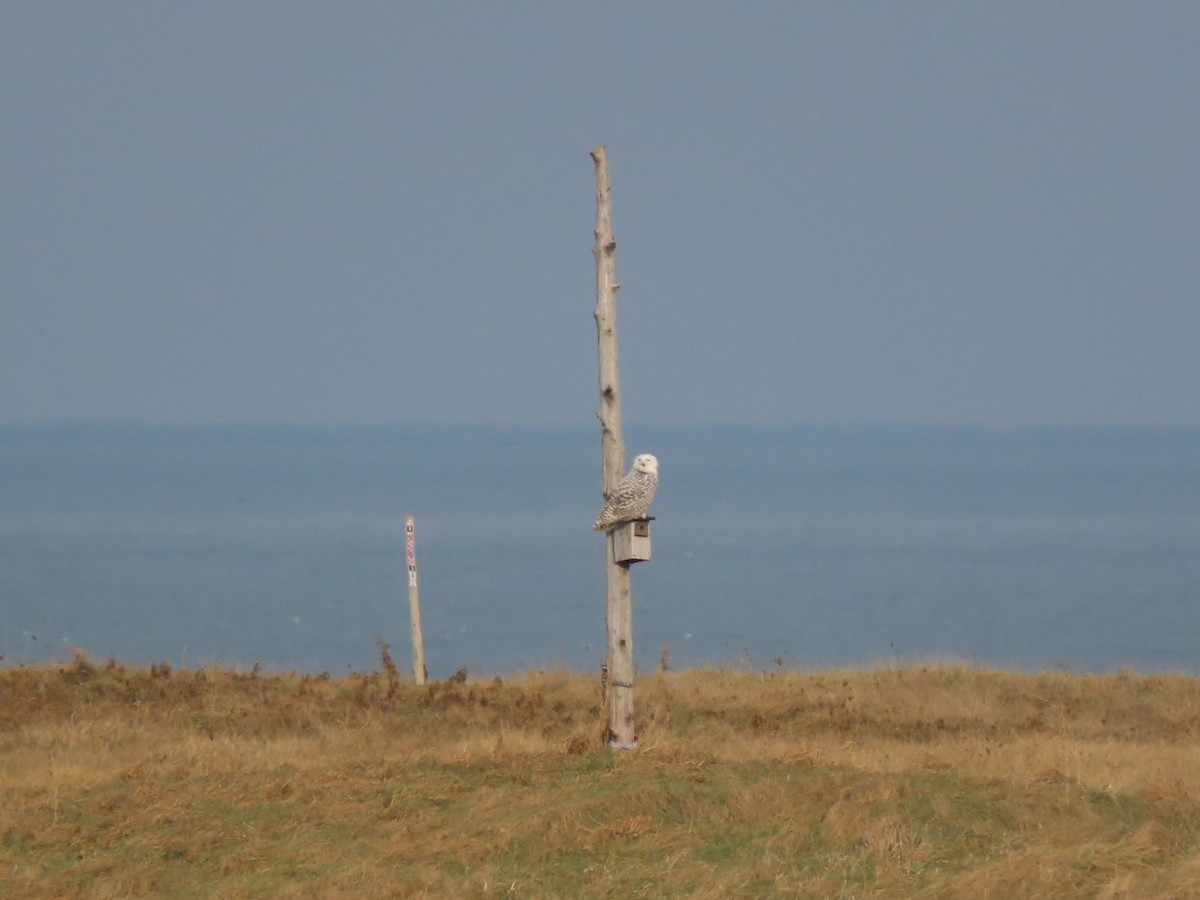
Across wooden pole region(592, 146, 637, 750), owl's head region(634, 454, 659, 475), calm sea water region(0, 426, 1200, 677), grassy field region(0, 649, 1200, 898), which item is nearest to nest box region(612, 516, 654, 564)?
wooden pole region(592, 146, 637, 750)

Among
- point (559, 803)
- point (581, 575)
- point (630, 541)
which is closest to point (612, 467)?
Answer: point (630, 541)

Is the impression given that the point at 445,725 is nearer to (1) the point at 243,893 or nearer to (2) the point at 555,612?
(1) the point at 243,893

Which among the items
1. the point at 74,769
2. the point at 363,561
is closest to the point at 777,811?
the point at 74,769

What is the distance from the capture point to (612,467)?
1373 centimetres

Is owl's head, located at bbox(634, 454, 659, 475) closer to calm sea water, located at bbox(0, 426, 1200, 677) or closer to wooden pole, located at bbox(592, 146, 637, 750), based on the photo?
wooden pole, located at bbox(592, 146, 637, 750)

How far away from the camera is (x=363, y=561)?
81.6 metres

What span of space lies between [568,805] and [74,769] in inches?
174

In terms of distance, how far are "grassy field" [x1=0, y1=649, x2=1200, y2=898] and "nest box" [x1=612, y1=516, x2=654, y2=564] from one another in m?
1.61

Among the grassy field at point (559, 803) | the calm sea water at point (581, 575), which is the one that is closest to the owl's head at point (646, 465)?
the grassy field at point (559, 803)

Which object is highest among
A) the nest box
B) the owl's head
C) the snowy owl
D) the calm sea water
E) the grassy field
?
the owl's head

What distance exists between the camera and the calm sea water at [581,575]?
52500 millimetres

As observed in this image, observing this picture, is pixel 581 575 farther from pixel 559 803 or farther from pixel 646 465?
pixel 559 803

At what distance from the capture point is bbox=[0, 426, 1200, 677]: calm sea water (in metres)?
52.5

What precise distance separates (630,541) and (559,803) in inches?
112
